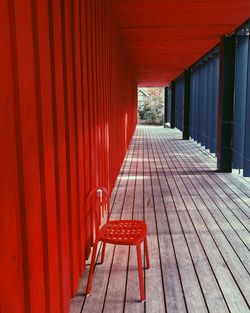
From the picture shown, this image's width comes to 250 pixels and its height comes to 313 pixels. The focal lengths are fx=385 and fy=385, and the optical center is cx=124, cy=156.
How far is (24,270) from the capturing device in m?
1.47

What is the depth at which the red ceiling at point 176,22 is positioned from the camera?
5.01 meters

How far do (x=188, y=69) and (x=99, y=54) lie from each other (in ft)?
34.0

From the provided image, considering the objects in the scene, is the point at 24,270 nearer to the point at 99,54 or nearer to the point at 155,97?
the point at 99,54

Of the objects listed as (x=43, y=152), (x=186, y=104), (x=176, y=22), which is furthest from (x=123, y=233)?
(x=186, y=104)

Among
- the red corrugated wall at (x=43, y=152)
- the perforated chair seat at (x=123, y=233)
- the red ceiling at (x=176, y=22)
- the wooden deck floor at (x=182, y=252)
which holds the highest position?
the red ceiling at (x=176, y=22)

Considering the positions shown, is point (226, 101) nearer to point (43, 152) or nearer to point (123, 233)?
point (123, 233)

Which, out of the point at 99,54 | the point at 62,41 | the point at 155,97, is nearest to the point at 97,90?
the point at 99,54

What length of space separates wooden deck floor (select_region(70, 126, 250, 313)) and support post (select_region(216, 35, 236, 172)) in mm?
772

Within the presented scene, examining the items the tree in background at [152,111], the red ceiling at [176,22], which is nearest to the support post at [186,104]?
the red ceiling at [176,22]

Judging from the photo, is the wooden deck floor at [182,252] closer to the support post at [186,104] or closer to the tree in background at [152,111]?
the support post at [186,104]

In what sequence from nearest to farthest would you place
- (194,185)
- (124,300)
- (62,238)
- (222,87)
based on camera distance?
(62,238)
(124,300)
(194,185)
(222,87)

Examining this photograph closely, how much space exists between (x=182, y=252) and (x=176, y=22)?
4000 mm

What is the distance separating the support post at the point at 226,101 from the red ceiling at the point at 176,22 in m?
0.31

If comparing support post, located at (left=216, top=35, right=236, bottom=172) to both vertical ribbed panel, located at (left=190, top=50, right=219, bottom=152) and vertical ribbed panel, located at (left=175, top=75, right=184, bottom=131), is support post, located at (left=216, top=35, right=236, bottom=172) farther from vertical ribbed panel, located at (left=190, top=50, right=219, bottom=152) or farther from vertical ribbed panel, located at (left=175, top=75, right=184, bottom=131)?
vertical ribbed panel, located at (left=175, top=75, right=184, bottom=131)
